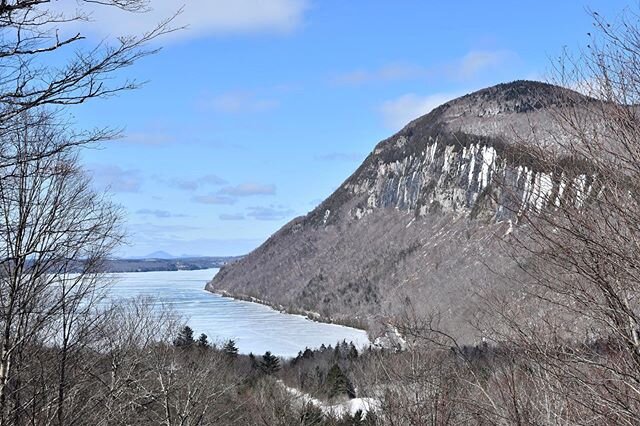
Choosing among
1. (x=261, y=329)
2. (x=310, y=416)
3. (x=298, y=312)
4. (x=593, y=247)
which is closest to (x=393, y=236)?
(x=298, y=312)

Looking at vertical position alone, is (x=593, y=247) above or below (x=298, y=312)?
above

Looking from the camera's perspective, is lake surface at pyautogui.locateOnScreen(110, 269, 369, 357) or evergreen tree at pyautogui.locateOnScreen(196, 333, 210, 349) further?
lake surface at pyautogui.locateOnScreen(110, 269, 369, 357)

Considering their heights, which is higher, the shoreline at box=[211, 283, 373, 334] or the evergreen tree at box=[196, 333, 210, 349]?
the evergreen tree at box=[196, 333, 210, 349]

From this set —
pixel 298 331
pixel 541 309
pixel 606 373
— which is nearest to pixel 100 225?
pixel 541 309

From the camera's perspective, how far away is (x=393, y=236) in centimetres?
13800

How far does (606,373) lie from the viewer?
4113 millimetres

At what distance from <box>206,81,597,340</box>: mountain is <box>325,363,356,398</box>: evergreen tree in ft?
55.9

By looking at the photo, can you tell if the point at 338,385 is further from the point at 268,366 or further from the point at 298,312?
the point at 298,312

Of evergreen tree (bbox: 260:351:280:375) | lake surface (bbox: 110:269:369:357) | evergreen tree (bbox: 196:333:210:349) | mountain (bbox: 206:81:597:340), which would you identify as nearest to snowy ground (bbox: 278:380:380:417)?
evergreen tree (bbox: 260:351:280:375)

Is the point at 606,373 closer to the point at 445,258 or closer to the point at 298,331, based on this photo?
the point at 298,331

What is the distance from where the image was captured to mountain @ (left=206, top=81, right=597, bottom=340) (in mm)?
103344

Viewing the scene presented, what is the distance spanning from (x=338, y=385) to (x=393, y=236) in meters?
101

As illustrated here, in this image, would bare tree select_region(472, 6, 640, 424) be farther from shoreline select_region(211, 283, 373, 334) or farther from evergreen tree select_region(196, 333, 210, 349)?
shoreline select_region(211, 283, 373, 334)

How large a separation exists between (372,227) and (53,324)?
A: 474 feet
